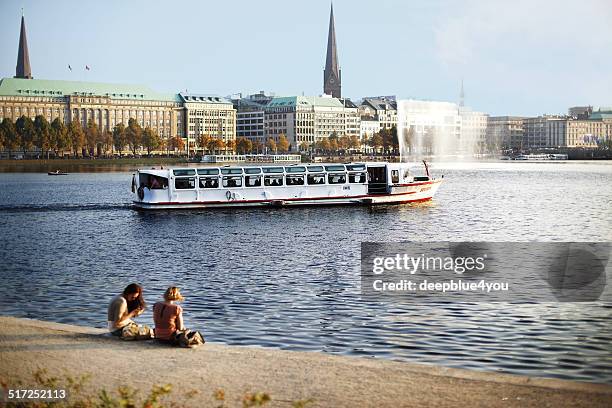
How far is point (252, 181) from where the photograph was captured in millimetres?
63500

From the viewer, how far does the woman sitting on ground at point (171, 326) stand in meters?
16.2

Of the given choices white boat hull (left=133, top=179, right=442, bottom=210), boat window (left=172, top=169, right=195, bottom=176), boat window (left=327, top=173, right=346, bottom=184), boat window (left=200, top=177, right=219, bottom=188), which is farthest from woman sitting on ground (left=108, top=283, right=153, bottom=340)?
boat window (left=327, top=173, right=346, bottom=184)

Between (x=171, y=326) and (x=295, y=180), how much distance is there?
47668 mm

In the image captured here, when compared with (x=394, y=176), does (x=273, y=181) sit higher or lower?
lower

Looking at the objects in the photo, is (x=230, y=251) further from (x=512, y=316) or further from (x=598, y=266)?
(x=512, y=316)

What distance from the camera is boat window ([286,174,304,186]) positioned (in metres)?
63.7

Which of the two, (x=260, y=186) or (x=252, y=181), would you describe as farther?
(x=252, y=181)

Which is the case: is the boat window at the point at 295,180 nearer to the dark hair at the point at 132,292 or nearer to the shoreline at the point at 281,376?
the dark hair at the point at 132,292

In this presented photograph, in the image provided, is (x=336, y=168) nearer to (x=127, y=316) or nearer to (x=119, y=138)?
(x=127, y=316)

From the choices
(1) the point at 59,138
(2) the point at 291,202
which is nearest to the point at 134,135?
(1) the point at 59,138

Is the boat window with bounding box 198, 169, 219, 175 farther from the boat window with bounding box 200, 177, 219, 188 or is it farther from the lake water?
the lake water

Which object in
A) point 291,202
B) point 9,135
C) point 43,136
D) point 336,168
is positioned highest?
point 9,135

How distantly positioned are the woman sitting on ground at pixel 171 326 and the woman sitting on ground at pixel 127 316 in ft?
1.13

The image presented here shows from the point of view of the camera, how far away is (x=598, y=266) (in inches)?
1264
